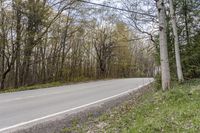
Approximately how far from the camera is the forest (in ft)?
51.0

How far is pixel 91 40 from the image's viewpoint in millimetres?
49625

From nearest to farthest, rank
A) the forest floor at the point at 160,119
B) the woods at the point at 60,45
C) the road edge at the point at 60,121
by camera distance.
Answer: the forest floor at the point at 160,119 < the road edge at the point at 60,121 < the woods at the point at 60,45

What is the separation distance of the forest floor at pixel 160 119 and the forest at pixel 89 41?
2801mm

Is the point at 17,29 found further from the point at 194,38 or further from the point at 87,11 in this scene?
the point at 194,38

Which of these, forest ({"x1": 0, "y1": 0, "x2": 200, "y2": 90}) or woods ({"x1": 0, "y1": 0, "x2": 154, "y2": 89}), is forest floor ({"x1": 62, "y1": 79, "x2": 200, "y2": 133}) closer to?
forest ({"x1": 0, "y1": 0, "x2": 200, "y2": 90})

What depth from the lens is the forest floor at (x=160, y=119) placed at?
6.16 m

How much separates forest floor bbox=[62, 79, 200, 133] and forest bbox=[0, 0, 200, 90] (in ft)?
9.19

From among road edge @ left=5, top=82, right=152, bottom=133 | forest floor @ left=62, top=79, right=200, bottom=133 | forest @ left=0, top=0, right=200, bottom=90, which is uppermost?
forest @ left=0, top=0, right=200, bottom=90

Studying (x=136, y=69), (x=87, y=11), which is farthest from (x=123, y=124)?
(x=136, y=69)

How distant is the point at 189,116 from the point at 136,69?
6055 centimetres

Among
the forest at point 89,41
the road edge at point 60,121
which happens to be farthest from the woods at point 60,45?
the road edge at point 60,121

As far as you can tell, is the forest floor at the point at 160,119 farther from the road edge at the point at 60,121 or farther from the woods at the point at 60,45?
the woods at the point at 60,45

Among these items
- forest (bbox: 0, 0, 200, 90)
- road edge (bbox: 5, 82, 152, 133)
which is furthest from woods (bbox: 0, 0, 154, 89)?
road edge (bbox: 5, 82, 152, 133)

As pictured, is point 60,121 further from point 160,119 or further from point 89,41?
point 89,41
